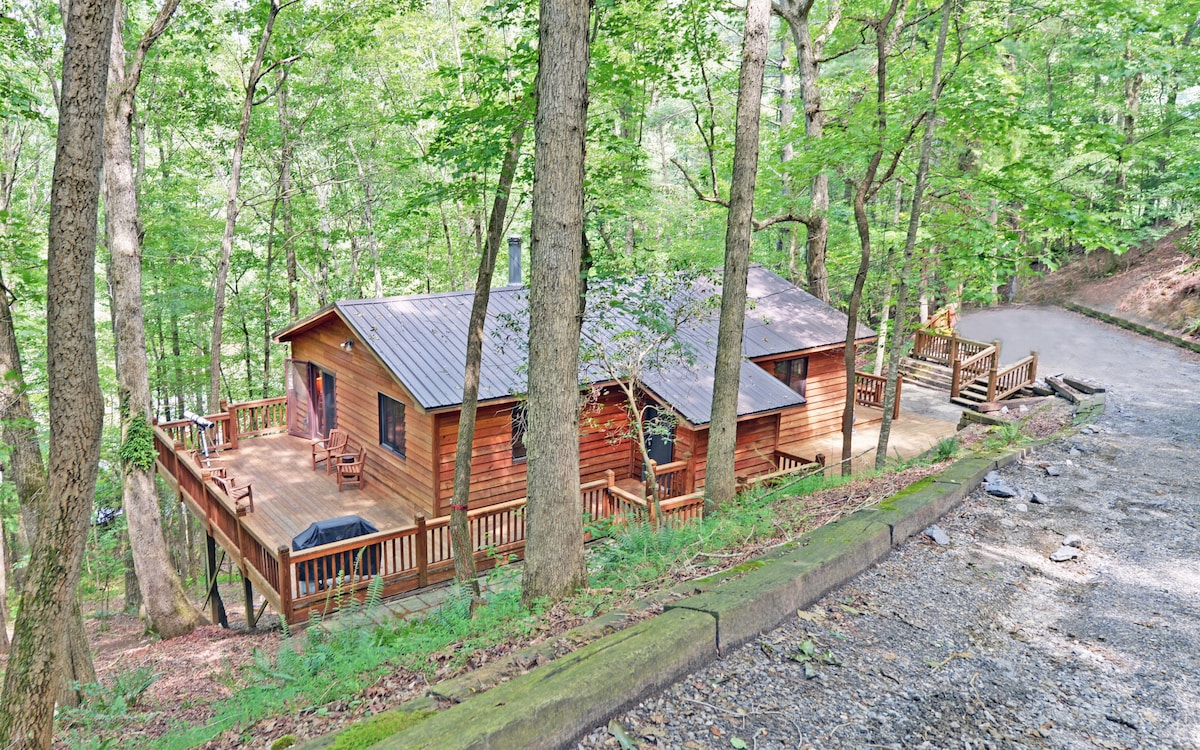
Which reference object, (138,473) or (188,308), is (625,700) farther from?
(188,308)

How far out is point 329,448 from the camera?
1327cm

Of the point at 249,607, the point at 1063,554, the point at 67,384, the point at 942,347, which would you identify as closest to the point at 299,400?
the point at 249,607

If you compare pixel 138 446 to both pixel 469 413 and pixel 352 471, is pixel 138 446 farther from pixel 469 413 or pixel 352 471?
pixel 469 413

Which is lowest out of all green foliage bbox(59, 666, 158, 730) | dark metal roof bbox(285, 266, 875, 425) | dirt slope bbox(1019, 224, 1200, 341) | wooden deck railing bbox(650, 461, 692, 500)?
green foliage bbox(59, 666, 158, 730)

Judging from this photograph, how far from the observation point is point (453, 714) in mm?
2988

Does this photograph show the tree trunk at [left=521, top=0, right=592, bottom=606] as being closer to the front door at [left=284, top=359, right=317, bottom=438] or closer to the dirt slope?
the front door at [left=284, top=359, right=317, bottom=438]

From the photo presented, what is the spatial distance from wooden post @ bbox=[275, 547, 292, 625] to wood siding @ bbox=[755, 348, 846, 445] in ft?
35.7

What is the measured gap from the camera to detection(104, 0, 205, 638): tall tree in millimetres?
8664

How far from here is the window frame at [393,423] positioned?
39.4 feet

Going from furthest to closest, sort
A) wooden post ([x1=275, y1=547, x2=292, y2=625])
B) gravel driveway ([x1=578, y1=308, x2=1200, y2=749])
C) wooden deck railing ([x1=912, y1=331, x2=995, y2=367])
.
Result: wooden deck railing ([x1=912, y1=331, x2=995, y2=367]), wooden post ([x1=275, y1=547, x2=292, y2=625]), gravel driveway ([x1=578, y1=308, x2=1200, y2=749])

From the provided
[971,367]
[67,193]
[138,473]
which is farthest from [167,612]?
[971,367]

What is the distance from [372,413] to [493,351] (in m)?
2.98

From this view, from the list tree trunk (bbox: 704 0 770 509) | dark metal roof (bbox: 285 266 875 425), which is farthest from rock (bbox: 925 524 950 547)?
dark metal roof (bbox: 285 266 875 425)

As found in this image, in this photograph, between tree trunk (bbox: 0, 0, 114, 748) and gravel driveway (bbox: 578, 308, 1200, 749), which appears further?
tree trunk (bbox: 0, 0, 114, 748)
